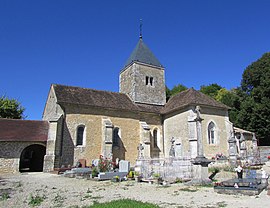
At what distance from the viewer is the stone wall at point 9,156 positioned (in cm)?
1670

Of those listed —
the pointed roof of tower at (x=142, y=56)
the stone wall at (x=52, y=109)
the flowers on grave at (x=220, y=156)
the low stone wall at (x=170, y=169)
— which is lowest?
the low stone wall at (x=170, y=169)

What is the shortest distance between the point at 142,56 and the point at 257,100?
16.8 meters

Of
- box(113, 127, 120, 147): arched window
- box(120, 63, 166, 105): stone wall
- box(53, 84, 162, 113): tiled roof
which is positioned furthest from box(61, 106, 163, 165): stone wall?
box(120, 63, 166, 105): stone wall

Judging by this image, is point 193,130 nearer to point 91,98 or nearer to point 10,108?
point 91,98

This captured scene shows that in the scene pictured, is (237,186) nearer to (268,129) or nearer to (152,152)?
(152,152)

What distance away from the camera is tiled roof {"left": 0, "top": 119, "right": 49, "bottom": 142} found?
17.6m

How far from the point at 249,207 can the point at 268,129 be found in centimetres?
2485

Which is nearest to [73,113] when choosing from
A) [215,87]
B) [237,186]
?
[237,186]

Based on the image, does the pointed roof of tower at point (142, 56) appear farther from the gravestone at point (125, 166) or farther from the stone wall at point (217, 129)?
Result: the gravestone at point (125, 166)

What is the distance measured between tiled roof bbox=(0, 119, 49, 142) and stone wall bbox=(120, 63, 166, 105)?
33.8 ft

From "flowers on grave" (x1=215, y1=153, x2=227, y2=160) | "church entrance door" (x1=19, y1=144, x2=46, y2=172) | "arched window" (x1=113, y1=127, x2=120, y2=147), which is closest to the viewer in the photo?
"flowers on grave" (x1=215, y1=153, x2=227, y2=160)

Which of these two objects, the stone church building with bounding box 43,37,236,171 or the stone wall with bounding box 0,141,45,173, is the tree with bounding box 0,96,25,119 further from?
the stone wall with bounding box 0,141,45,173

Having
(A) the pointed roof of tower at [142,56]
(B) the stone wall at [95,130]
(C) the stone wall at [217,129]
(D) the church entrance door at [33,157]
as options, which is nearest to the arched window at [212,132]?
(C) the stone wall at [217,129]

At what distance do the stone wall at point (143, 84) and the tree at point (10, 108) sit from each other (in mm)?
14845
